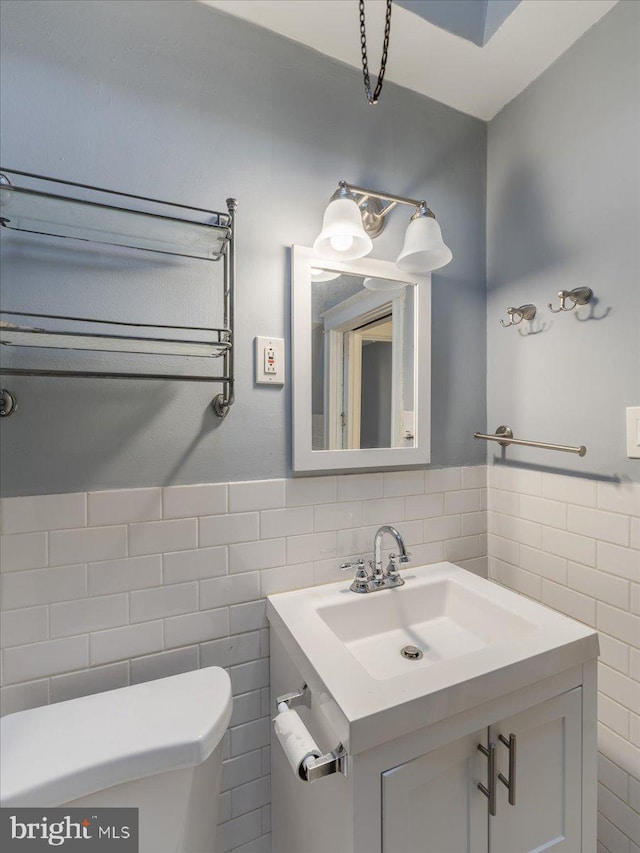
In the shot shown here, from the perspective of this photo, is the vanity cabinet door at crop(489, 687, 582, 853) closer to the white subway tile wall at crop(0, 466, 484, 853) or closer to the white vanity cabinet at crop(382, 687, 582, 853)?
the white vanity cabinet at crop(382, 687, 582, 853)

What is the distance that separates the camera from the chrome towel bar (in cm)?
105

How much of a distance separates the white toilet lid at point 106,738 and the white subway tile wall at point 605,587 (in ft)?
3.17

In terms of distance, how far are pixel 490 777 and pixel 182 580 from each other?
0.76 meters

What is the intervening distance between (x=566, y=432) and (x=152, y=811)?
130 cm

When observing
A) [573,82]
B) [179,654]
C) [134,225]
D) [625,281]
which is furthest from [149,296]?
[573,82]

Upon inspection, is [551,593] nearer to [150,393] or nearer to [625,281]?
[625,281]

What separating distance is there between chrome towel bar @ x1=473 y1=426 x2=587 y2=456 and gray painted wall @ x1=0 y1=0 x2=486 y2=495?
2.23 feet

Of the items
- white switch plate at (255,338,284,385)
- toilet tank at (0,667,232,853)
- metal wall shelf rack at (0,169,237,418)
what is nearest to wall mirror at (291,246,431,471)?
white switch plate at (255,338,284,385)

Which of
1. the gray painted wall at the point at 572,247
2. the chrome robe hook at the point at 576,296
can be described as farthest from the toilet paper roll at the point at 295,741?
the chrome robe hook at the point at 576,296

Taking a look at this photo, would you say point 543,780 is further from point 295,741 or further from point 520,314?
point 520,314

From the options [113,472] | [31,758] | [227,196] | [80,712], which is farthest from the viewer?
[227,196]

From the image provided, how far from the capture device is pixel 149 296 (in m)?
0.93

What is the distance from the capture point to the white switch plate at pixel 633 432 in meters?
0.95

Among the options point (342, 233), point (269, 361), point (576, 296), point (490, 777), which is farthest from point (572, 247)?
point (490, 777)
